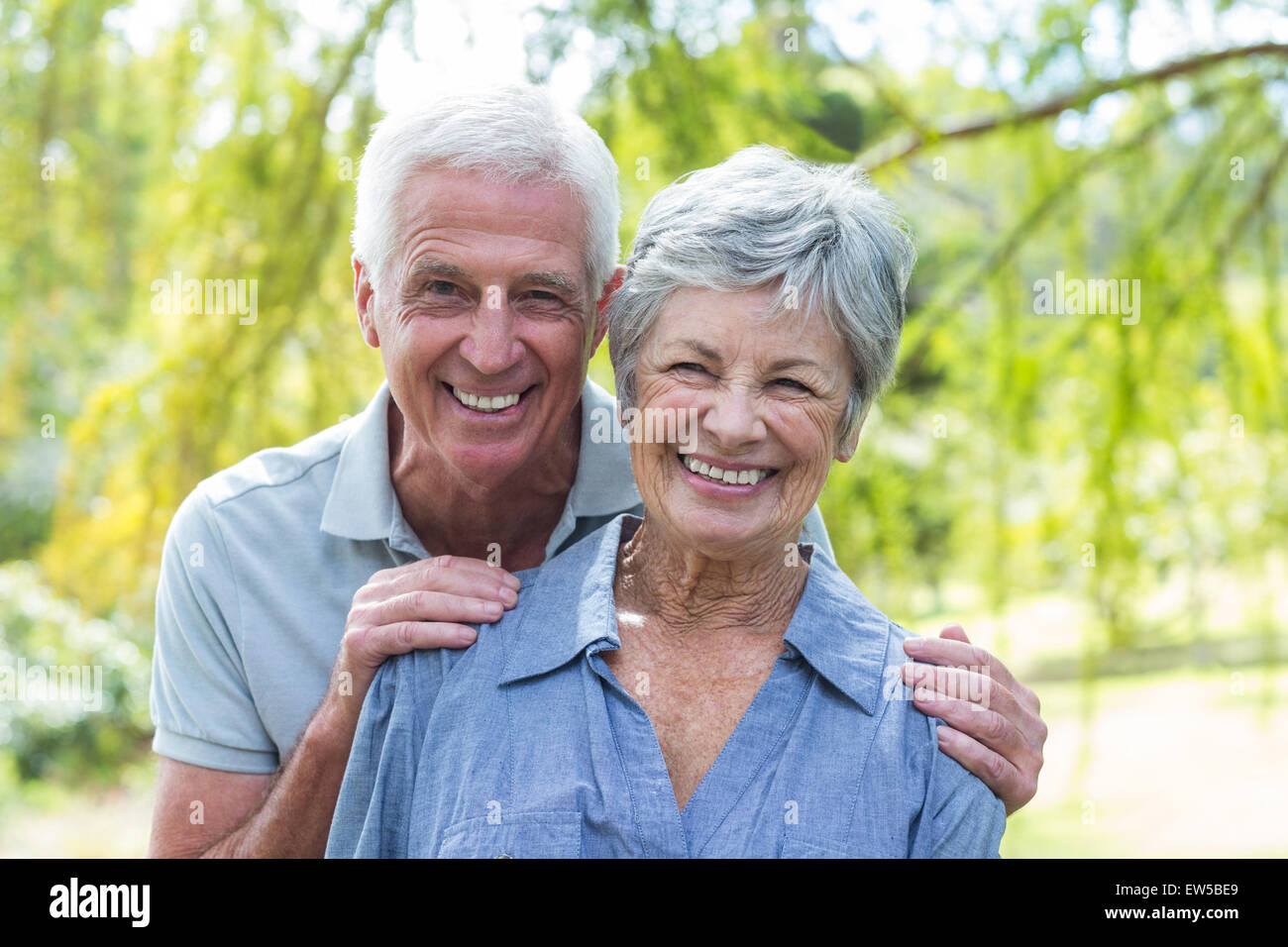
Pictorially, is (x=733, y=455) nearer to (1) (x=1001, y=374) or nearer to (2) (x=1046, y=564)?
(1) (x=1001, y=374)

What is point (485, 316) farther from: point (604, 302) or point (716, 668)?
point (716, 668)

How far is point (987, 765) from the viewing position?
1.46m

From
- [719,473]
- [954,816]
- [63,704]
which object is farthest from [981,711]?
[63,704]

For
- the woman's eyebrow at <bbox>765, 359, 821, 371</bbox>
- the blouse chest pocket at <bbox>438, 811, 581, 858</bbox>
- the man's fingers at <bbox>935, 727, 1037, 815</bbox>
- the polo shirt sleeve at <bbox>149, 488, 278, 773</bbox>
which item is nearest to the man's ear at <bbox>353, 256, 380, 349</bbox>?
the polo shirt sleeve at <bbox>149, 488, 278, 773</bbox>

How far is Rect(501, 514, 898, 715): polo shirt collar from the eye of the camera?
1.52 metres

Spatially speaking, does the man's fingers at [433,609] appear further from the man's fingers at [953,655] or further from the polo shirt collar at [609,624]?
the man's fingers at [953,655]

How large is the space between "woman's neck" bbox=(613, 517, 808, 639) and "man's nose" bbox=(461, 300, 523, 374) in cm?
35

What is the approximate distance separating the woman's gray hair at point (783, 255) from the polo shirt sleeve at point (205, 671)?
770 millimetres

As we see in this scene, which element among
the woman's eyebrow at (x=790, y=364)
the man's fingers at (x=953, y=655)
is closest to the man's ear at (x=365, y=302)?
the woman's eyebrow at (x=790, y=364)

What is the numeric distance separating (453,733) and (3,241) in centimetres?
209

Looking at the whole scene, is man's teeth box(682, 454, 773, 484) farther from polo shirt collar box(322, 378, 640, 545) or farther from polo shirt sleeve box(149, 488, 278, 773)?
polo shirt sleeve box(149, 488, 278, 773)

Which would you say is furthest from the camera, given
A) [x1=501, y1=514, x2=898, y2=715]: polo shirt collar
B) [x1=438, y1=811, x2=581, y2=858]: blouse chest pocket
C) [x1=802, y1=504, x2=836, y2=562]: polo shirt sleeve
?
[x1=802, y1=504, x2=836, y2=562]: polo shirt sleeve

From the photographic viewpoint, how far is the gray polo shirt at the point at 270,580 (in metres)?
1.86

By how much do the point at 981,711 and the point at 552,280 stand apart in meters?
0.84
